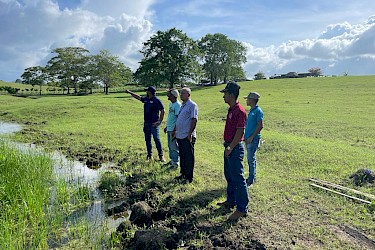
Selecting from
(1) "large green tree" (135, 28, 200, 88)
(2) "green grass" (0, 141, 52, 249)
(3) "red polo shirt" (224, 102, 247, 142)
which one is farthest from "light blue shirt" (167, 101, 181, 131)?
(1) "large green tree" (135, 28, 200, 88)

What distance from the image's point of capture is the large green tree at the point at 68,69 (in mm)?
64812

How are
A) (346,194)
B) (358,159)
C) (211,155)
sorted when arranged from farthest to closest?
(211,155) < (358,159) < (346,194)

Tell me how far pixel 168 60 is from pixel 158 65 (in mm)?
1769

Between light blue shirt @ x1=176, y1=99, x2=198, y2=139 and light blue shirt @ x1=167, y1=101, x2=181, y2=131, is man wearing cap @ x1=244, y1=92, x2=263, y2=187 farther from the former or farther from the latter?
light blue shirt @ x1=167, y1=101, x2=181, y2=131

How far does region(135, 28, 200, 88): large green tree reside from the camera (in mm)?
51812

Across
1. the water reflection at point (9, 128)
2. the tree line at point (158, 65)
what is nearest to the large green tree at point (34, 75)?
the tree line at point (158, 65)

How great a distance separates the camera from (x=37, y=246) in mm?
5652

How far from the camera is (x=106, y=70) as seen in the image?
63.1m

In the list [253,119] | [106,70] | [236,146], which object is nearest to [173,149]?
[253,119]

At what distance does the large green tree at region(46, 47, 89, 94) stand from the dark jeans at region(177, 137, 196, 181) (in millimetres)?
60392

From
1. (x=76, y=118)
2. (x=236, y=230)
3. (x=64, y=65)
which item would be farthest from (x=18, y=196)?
(x=64, y=65)

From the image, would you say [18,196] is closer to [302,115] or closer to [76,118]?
[76,118]

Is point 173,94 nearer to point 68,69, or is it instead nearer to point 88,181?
point 88,181

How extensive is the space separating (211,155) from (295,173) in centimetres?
328
